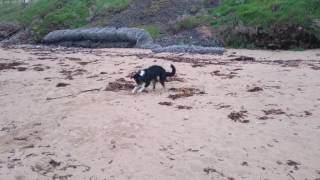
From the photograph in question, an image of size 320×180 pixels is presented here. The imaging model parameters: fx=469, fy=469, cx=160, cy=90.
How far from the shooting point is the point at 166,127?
9500 mm

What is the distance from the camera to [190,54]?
75.3ft

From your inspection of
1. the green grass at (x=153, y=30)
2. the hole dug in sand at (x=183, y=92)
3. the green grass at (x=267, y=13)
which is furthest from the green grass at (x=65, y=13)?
the hole dug in sand at (x=183, y=92)

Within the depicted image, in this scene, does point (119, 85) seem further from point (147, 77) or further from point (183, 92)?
point (183, 92)

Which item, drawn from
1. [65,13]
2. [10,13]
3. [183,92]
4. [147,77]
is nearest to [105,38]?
[65,13]

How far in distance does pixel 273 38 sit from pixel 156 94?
14.0 m

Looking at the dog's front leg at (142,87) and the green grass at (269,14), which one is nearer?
the dog's front leg at (142,87)

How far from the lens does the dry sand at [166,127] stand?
7.48 m

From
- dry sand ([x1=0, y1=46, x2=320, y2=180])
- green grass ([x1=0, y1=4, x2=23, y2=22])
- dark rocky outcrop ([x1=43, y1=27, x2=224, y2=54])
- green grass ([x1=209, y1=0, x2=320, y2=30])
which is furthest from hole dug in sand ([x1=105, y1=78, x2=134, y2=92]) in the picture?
green grass ([x1=0, y1=4, x2=23, y2=22])

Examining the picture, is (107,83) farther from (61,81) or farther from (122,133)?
(122,133)

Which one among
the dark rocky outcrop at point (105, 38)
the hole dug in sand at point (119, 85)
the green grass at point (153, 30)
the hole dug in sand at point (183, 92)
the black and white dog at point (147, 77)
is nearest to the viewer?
the hole dug in sand at point (183, 92)

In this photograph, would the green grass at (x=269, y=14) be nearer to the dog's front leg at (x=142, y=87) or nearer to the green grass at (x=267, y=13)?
the green grass at (x=267, y=13)

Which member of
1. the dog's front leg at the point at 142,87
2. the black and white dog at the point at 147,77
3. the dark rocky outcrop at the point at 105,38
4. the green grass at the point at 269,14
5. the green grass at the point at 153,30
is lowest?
the dog's front leg at the point at 142,87

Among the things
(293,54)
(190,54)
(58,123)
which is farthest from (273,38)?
(58,123)

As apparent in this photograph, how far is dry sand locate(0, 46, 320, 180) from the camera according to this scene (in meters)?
7.48
